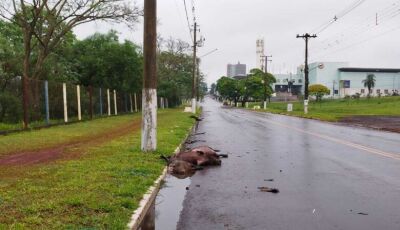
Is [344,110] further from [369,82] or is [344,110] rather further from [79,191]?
[369,82]

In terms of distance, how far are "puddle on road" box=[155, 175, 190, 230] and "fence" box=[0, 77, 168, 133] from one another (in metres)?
10.2

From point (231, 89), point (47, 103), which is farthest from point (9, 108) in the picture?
point (231, 89)

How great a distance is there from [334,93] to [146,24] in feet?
483

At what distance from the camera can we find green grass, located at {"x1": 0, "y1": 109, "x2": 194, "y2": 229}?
6195 mm

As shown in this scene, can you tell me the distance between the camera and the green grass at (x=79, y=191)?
6.20m

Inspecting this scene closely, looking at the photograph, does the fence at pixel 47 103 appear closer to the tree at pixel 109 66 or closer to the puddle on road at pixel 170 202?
the tree at pixel 109 66

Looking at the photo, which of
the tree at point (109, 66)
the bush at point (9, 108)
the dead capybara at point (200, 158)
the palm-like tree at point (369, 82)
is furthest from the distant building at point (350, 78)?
the dead capybara at point (200, 158)

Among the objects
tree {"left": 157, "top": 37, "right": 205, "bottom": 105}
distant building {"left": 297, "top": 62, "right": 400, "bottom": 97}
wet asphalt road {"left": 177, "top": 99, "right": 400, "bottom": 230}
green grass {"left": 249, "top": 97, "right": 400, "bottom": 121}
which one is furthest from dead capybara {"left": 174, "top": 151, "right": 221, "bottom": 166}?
distant building {"left": 297, "top": 62, "right": 400, "bottom": 97}

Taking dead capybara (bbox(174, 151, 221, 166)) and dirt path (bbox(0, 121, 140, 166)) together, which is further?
dead capybara (bbox(174, 151, 221, 166))

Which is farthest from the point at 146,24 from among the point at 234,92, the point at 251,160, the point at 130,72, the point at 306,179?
the point at 234,92

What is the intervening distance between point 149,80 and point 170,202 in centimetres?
572

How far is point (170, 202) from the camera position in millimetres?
8398

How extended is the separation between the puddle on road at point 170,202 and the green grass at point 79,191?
1.02 feet

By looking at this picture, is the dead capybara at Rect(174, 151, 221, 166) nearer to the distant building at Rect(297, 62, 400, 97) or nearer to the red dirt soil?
the red dirt soil
